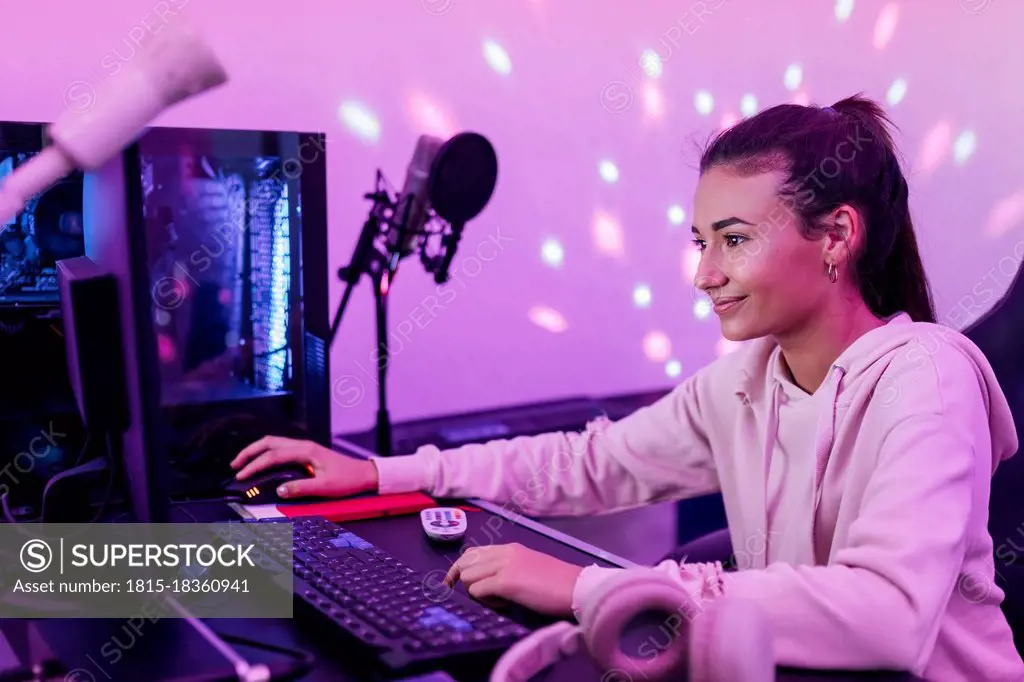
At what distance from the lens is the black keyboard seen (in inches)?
29.8

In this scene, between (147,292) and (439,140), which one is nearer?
(147,292)

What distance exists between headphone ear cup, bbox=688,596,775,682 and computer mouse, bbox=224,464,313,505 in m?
0.73

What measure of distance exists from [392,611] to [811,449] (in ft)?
1.81

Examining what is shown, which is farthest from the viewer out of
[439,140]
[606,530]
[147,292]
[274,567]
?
[606,530]

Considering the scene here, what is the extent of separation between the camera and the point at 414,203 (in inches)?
62.1

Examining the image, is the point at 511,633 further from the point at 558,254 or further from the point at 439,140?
the point at 558,254

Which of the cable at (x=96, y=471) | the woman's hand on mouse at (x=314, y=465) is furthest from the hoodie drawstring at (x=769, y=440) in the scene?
the cable at (x=96, y=471)

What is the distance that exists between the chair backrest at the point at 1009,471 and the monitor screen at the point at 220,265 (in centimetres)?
97

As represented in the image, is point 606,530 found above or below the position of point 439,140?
below

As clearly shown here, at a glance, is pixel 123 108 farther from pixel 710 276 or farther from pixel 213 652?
pixel 710 276

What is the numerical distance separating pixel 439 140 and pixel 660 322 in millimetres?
860

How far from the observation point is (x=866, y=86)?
93.4 inches

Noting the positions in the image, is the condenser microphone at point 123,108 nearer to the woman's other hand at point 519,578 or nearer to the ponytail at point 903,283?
the woman's other hand at point 519,578

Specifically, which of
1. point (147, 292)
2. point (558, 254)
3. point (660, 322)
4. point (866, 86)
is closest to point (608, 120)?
point (558, 254)
